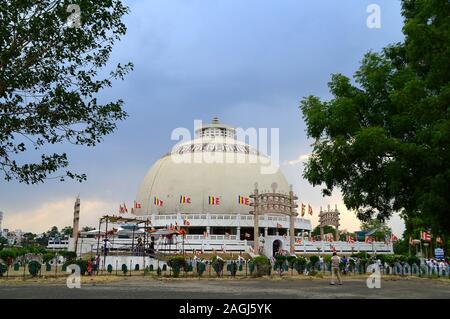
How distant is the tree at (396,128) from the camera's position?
488 inches

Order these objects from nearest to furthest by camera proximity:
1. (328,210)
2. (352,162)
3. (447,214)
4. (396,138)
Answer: (447,214) → (396,138) → (352,162) → (328,210)

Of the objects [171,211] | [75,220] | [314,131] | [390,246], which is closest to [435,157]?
[314,131]

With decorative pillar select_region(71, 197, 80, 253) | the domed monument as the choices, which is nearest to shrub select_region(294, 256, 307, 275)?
decorative pillar select_region(71, 197, 80, 253)

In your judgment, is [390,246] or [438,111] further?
[390,246]

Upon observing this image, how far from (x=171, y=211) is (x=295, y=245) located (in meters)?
24.9

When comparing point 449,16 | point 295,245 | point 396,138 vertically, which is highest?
point 449,16

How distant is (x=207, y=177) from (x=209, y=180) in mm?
762

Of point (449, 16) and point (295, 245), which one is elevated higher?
point (449, 16)

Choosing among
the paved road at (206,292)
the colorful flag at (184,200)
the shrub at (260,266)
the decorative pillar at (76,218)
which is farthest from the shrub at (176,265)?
the colorful flag at (184,200)

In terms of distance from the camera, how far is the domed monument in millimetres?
72562

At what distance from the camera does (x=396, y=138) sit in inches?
559

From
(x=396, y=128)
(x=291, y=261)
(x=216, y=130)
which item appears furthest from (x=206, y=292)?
(x=216, y=130)

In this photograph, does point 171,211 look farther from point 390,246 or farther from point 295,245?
point 390,246

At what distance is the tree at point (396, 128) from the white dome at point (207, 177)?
184 ft
